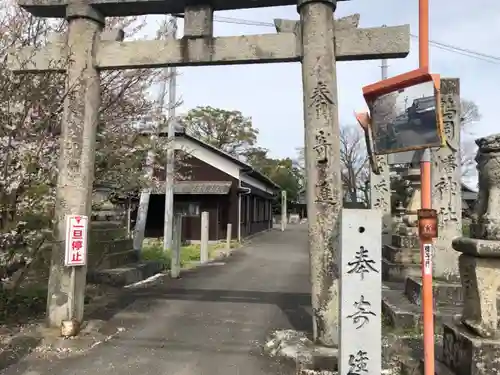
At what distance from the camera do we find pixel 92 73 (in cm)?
687

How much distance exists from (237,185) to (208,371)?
19.8 meters

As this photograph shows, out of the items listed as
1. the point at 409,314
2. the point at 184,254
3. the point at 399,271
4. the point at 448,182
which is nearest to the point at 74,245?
the point at 409,314

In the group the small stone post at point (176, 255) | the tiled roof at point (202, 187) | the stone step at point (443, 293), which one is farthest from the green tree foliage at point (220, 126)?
the stone step at point (443, 293)

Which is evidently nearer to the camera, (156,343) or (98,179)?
(156,343)

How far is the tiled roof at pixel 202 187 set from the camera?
2378cm

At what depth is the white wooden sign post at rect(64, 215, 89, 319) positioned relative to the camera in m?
6.30

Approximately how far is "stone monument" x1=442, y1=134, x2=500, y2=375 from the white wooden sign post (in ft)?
15.7

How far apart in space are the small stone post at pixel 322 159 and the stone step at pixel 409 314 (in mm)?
1447

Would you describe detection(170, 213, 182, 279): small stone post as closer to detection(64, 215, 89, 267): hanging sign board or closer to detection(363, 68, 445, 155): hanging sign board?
detection(64, 215, 89, 267): hanging sign board

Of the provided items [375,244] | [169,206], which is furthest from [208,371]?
[169,206]

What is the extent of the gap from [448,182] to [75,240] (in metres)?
6.31

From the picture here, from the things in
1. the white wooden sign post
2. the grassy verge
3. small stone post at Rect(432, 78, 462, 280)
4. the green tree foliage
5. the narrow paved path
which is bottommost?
the narrow paved path

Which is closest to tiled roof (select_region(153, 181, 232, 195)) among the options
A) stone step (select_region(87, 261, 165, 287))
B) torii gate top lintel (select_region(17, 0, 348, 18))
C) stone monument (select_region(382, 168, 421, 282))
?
stone step (select_region(87, 261, 165, 287))

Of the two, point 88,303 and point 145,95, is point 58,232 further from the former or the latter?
point 145,95
